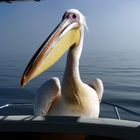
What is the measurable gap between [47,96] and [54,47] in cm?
A: 44

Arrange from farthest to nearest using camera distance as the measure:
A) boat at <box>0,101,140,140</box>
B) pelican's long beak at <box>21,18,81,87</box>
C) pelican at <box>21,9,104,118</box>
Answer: pelican at <box>21,9,104,118</box> < pelican's long beak at <box>21,18,81,87</box> < boat at <box>0,101,140,140</box>

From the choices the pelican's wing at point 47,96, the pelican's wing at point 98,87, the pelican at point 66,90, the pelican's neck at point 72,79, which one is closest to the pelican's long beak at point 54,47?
the pelican at point 66,90

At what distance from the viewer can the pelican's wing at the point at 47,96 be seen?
352cm

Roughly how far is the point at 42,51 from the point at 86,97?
0.65 meters

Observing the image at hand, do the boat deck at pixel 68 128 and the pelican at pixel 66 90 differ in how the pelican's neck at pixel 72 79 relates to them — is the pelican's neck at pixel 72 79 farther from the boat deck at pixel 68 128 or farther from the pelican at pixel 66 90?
the boat deck at pixel 68 128

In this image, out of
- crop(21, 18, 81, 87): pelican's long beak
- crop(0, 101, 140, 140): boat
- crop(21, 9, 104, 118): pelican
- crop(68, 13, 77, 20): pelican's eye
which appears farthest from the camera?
crop(68, 13, 77, 20): pelican's eye

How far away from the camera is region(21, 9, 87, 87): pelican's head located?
112 inches

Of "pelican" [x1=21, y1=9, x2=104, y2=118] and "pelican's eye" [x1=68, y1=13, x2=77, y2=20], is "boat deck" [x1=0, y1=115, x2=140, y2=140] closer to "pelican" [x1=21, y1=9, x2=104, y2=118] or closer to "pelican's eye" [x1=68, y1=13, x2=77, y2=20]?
"pelican" [x1=21, y1=9, x2=104, y2=118]

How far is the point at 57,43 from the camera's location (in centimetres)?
343

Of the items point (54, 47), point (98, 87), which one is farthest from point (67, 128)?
point (98, 87)

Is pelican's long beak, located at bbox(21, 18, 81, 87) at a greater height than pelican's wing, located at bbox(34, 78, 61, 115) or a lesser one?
greater

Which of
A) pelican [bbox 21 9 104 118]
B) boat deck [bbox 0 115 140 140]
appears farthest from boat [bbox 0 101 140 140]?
pelican [bbox 21 9 104 118]

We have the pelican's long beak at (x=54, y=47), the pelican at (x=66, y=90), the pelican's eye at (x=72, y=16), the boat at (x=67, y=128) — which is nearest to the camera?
the boat at (x=67, y=128)

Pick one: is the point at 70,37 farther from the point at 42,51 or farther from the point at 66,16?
the point at 42,51
